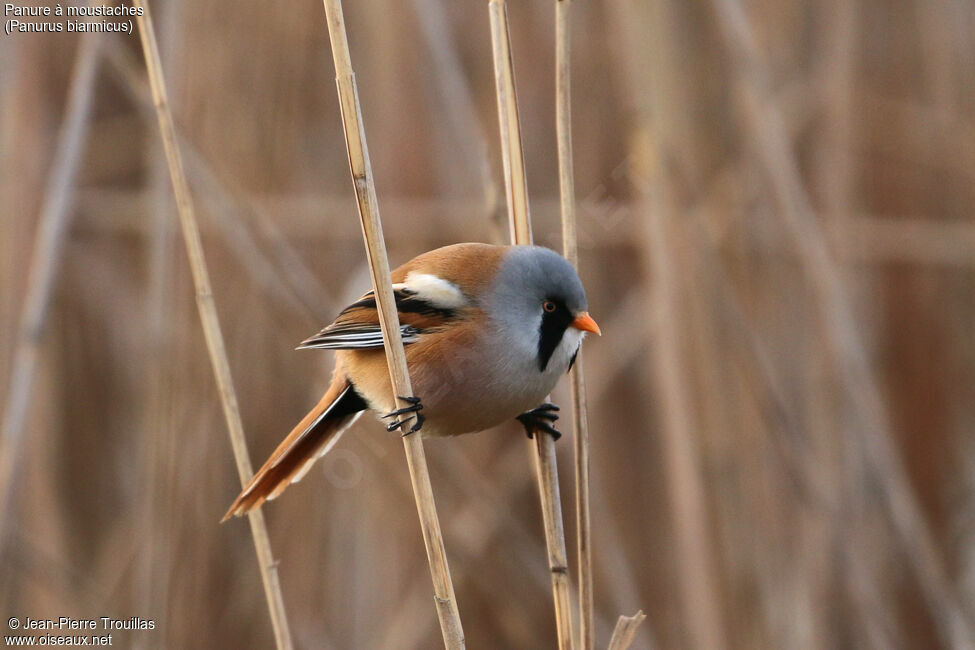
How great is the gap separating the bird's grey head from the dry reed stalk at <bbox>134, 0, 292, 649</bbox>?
0.50 metres

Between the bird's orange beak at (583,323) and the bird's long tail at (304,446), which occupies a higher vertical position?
the bird's orange beak at (583,323)

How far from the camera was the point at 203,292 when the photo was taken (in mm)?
1605

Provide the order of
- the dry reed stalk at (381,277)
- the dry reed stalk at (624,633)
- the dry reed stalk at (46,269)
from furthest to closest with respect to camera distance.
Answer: the dry reed stalk at (46,269), the dry reed stalk at (624,633), the dry reed stalk at (381,277)

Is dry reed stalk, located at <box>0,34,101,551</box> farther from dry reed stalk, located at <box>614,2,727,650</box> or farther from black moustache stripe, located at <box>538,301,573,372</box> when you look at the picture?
dry reed stalk, located at <box>614,2,727,650</box>

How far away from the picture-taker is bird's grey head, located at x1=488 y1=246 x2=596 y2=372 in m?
1.56

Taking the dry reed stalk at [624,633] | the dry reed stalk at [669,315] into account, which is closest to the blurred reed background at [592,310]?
the dry reed stalk at [669,315]

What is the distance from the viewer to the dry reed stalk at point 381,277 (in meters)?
1.21

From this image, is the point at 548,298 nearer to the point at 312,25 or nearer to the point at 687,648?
the point at 687,648

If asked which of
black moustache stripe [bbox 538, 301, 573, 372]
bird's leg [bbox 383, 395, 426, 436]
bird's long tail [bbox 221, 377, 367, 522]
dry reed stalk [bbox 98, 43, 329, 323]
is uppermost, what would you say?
dry reed stalk [bbox 98, 43, 329, 323]

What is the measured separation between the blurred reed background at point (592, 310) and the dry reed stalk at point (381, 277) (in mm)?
878

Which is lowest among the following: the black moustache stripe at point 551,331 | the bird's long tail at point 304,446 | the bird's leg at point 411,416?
the bird's long tail at point 304,446

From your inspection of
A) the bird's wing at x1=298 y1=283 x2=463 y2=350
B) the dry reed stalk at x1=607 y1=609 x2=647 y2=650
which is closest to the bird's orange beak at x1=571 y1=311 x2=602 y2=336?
the bird's wing at x1=298 y1=283 x2=463 y2=350

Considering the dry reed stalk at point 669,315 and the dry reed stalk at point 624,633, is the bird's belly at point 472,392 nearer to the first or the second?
the dry reed stalk at point 624,633

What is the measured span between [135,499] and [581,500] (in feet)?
5.72
